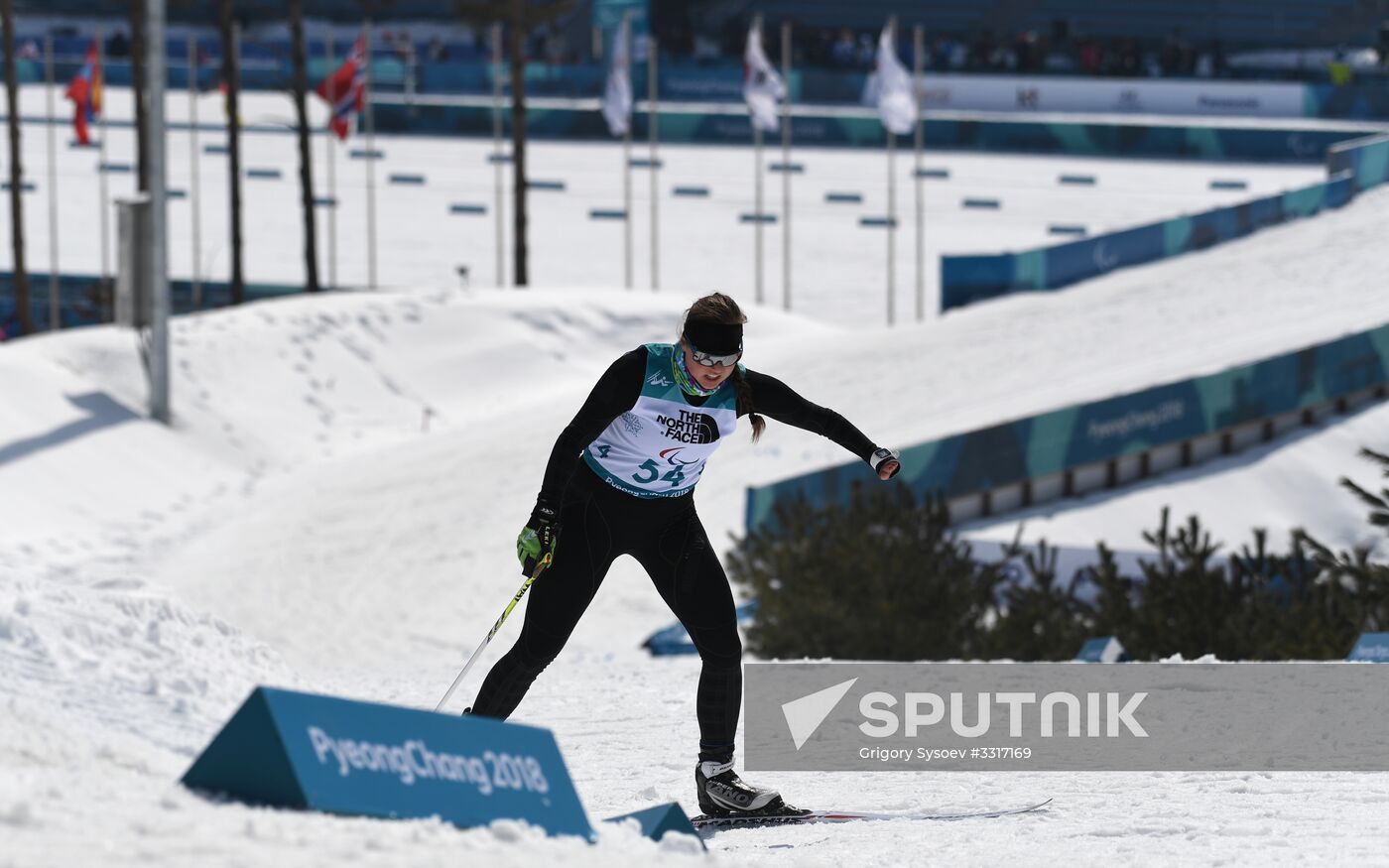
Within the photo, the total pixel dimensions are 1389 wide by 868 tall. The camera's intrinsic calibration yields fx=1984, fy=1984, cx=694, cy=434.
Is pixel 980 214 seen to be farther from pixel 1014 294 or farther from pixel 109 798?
pixel 109 798

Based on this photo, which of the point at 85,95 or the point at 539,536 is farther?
the point at 85,95

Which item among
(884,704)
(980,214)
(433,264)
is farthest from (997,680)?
(980,214)

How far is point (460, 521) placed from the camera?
20.2 m

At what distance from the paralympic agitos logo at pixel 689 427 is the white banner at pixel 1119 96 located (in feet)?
162

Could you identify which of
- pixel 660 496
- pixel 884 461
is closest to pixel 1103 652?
pixel 884 461

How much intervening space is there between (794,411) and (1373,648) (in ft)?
12.8

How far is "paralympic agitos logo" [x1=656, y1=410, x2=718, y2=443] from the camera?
5.92 m

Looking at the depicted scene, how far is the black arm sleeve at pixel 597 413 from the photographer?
5844 mm

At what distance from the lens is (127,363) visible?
24422mm

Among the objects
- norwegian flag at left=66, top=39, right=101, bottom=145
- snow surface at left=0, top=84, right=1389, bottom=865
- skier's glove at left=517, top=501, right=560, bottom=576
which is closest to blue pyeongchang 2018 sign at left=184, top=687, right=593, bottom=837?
snow surface at left=0, top=84, right=1389, bottom=865

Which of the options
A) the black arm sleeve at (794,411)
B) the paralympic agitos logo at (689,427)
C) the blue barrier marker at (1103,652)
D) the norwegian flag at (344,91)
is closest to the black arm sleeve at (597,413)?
the paralympic agitos logo at (689,427)

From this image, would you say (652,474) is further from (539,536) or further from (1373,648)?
(1373,648)

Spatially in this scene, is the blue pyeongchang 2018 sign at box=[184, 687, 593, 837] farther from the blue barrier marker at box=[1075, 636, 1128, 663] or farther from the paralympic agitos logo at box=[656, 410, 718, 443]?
the blue barrier marker at box=[1075, 636, 1128, 663]

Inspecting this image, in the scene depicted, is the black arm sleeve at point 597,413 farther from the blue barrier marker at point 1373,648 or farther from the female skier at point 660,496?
the blue barrier marker at point 1373,648
